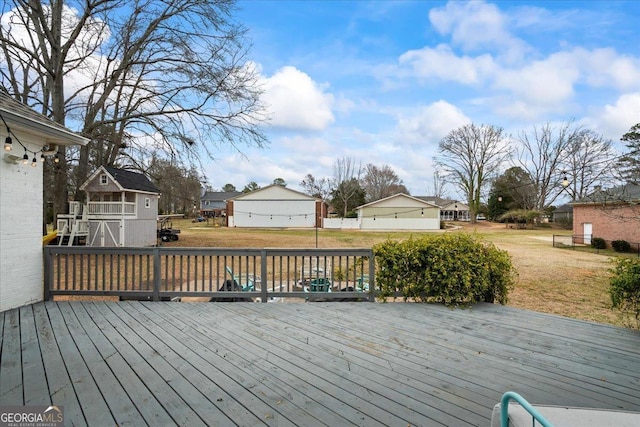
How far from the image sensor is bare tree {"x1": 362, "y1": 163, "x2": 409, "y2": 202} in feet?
159

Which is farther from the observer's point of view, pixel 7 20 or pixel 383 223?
pixel 383 223

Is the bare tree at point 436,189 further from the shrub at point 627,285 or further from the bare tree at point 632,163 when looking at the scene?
the shrub at point 627,285

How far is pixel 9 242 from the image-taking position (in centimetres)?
442

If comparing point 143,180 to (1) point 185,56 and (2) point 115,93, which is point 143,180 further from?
(1) point 185,56

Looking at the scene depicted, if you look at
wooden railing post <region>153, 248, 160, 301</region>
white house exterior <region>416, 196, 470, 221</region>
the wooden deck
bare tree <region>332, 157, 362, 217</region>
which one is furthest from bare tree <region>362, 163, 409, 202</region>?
the wooden deck

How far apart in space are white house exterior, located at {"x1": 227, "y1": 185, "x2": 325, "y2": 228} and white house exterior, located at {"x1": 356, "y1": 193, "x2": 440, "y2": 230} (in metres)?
5.49

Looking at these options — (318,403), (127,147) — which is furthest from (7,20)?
(318,403)

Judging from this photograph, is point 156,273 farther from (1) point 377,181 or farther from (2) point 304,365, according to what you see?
(1) point 377,181

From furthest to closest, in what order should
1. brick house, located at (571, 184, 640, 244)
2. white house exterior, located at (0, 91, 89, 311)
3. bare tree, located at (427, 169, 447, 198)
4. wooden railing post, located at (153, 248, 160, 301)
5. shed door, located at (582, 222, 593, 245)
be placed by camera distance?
bare tree, located at (427, 169, 447, 198) → shed door, located at (582, 222, 593, 245) → brick house, located at (571, 184, 640, 244) → wooden railing post, located at (153, 248, 160, 301) → white house exterior, located at (0, 91, 89, 311)

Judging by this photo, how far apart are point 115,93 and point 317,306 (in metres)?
15.9

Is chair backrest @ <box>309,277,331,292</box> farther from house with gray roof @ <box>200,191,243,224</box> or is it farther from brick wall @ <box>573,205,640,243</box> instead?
house with gray roof @ <box>200,191,243,224</box>

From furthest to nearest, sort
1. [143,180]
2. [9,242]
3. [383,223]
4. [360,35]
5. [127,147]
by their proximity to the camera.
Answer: [383,223] < [143,180] < [127,147] < [360,35] < [9,242]

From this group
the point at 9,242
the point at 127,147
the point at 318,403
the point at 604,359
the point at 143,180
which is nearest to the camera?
the point at 318,403

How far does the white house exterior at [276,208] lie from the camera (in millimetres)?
32781
